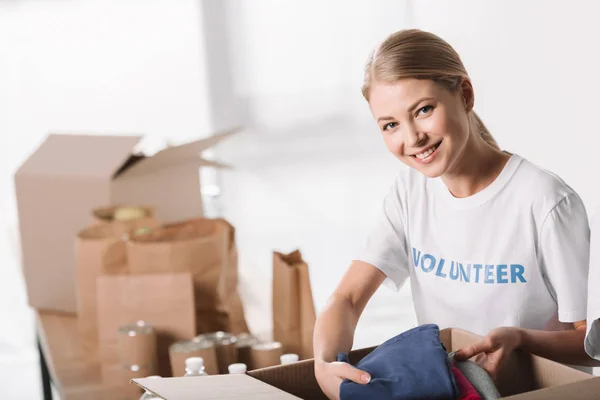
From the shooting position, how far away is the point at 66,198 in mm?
2328

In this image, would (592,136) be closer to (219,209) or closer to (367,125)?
(367,125)

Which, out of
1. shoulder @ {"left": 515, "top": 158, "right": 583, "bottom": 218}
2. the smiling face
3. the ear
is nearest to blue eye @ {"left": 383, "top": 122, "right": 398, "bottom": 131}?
the smiling face

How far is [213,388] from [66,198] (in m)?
1.49

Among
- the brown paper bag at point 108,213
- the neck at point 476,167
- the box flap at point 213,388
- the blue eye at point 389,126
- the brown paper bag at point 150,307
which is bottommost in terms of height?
the brown paper bag at point 150,307

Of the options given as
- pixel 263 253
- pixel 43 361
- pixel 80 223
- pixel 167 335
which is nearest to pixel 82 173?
pixel 80 223

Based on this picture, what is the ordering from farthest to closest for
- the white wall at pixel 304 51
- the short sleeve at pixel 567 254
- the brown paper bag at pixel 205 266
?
the white wall at pixel 304 51, the brown paper bag at pixel 205 266, the short sleeve at pixel 567 254

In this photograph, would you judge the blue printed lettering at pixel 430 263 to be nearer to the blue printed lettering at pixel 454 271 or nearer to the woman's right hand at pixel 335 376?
the blue printed lettering at pixel 454 271

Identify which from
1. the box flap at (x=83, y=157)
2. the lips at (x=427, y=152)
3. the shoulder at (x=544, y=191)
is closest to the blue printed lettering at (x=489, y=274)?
the shoulder at (x=544, y=191)

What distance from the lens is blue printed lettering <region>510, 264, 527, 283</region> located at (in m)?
1.35

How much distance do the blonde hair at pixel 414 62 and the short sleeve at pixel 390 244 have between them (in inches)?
10.3

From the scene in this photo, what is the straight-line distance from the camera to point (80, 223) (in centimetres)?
233

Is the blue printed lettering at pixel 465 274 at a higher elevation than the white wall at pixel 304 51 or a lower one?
lower

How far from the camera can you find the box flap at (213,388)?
0.91 meters

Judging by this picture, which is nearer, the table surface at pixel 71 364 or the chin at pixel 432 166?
the chin at pixel 432 166
